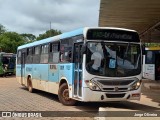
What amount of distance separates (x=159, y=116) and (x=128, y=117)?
85 centimetres

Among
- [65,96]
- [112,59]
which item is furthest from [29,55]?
[112,59]

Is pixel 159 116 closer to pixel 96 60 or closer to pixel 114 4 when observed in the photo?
pixel 96 60

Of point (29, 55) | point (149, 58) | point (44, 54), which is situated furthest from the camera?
point (149, 58)

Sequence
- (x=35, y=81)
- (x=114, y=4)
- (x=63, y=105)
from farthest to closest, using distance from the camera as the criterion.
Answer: (x=35, y=81) → (x=114, y=4) → (x=63, y=105)

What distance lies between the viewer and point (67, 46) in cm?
1439

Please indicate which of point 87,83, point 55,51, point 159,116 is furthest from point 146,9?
point 159,116

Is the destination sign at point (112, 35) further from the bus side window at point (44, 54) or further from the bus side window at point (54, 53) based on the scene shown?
the bus side window at point (44, 54)

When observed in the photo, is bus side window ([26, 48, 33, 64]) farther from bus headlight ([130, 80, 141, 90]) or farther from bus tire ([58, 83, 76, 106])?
bus headlight ([130, 80, 141, 90])

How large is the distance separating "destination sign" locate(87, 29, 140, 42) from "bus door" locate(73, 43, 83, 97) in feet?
2.30

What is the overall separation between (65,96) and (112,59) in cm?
271

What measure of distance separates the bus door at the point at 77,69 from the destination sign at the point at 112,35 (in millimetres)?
701

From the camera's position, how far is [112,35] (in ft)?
42.3

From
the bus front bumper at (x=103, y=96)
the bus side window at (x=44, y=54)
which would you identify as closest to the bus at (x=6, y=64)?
the bus side window at (x=44, y=54)

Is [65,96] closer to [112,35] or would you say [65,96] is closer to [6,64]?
[112,35]
